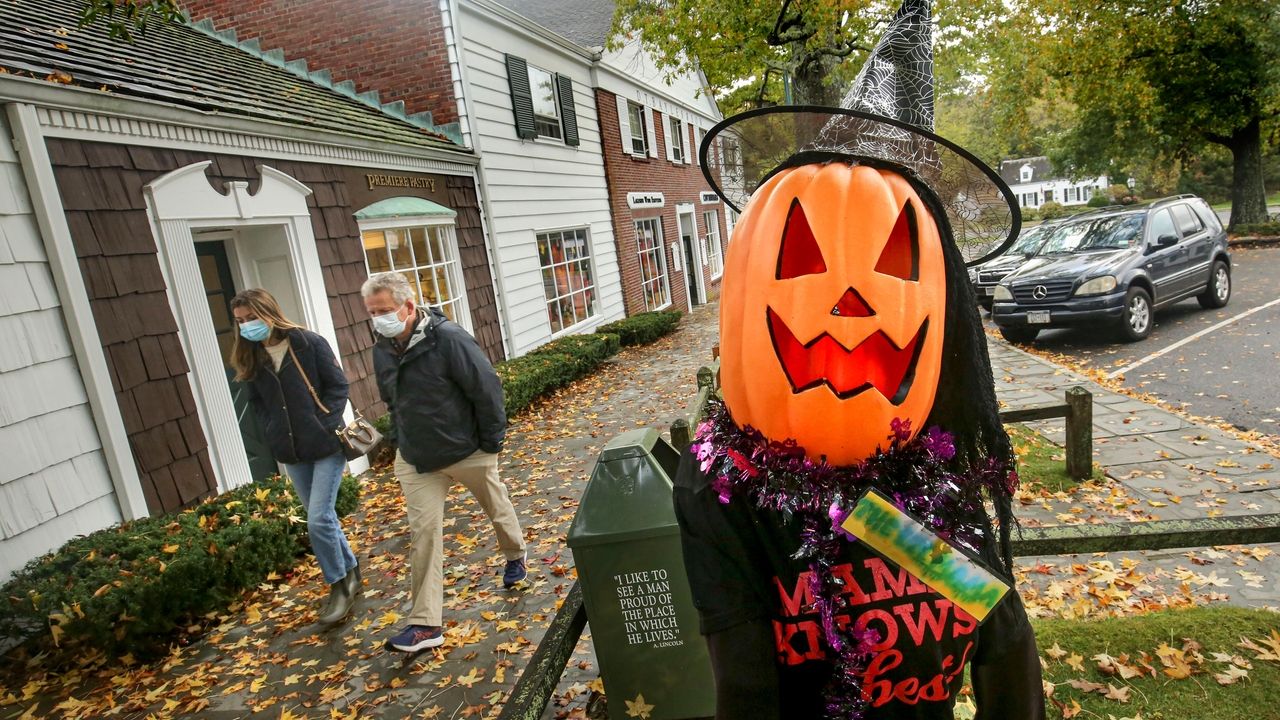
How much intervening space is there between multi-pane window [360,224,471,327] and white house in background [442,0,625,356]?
0.99m

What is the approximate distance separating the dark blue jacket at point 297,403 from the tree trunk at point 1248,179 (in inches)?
1006

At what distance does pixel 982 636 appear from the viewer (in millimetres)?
1436

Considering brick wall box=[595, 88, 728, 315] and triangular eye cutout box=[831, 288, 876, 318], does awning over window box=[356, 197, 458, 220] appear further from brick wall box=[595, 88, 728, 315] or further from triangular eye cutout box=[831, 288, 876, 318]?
triangular eye cutout box=[831, 288, 876, 318]

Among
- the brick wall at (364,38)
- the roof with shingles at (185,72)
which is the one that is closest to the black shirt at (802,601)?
the roof with shingles at (185,72)

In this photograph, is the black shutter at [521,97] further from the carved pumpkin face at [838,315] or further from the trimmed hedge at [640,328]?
the carved pumpkin face at [838,315]

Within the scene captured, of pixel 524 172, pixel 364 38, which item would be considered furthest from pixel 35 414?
pixel 524 172

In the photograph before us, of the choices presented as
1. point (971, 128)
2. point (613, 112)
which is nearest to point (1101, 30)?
point (613, 112)

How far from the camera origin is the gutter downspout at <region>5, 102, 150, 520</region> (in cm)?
A: 443

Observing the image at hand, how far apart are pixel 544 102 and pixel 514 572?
10.1m

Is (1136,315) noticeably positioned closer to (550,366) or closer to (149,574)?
(550,366)

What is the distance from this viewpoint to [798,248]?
4.32 ft

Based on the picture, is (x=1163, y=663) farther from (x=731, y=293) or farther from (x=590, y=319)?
(x=590, y=319)

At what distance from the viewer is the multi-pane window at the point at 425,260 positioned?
8.27 m

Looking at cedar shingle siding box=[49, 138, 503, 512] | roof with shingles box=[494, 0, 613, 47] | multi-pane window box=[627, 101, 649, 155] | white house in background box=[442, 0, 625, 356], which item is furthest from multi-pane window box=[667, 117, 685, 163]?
cedar shingle siding box=[49, 138, 503, 512]
